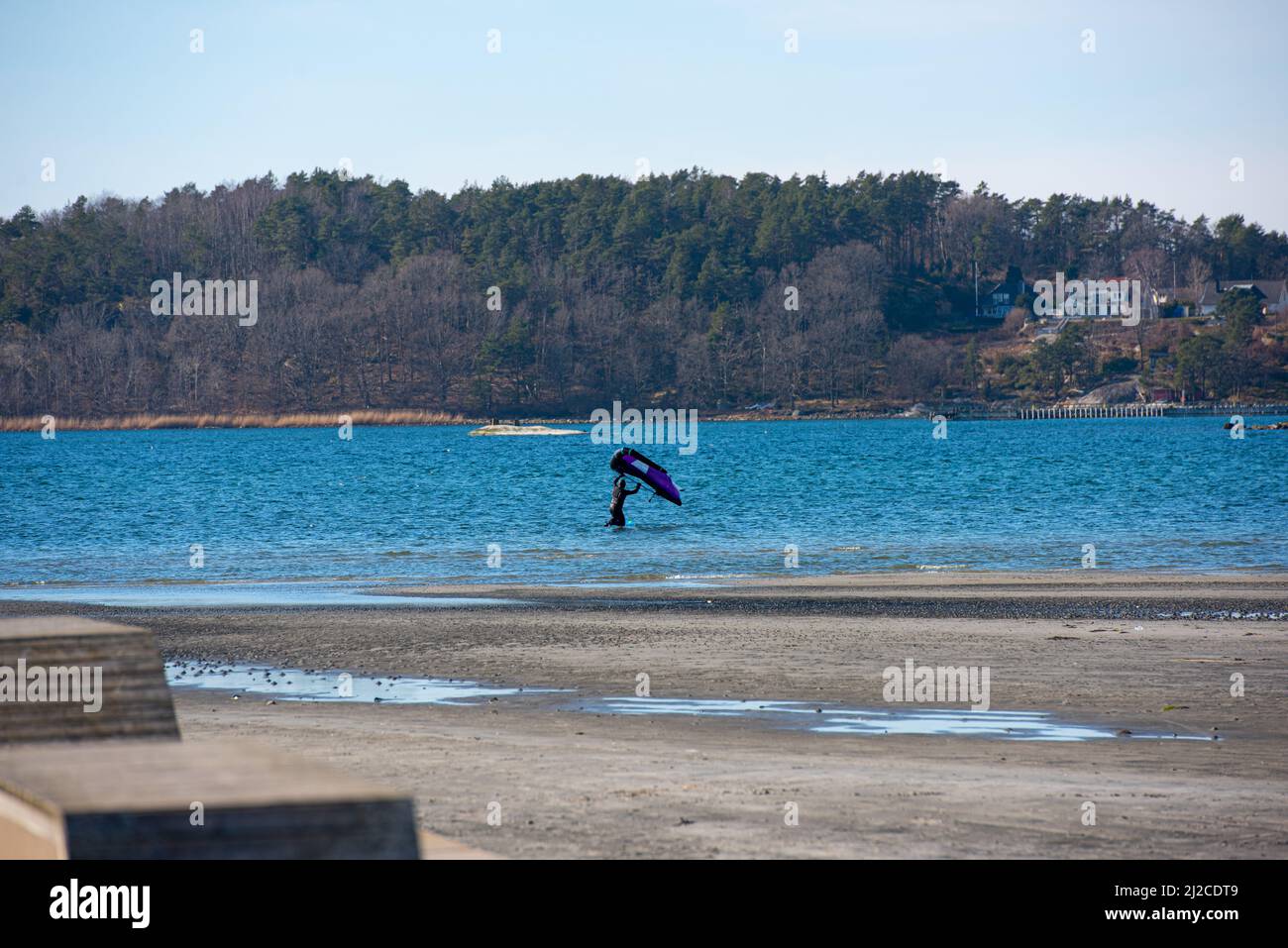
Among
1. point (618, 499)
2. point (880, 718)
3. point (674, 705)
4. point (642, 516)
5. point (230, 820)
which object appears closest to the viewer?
point (230, 820)

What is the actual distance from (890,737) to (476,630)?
10849 mm

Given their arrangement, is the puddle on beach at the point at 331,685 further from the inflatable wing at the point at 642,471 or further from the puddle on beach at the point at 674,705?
the inflatable wing at the point at 642,471

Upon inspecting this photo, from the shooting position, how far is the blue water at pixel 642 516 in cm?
3738

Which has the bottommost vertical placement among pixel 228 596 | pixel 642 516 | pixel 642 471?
pixel 642 516

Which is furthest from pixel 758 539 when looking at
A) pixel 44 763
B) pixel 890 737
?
pixel 44 763

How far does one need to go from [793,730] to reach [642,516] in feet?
143

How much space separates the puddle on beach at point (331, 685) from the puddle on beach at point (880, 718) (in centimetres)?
185

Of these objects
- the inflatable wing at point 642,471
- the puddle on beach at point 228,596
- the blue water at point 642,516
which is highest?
the inflatable wing at point 642,471

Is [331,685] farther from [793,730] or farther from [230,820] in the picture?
[230,820]

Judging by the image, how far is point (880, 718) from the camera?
15305mm

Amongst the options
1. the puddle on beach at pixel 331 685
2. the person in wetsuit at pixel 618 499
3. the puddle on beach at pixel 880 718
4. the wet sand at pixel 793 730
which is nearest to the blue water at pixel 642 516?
the person in wetsuit at pixel 618 499

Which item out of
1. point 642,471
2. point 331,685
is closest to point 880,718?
point 331,685

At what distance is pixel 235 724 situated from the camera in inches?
583

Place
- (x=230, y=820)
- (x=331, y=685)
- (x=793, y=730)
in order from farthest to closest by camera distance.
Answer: (x=331, y=685) < (x=793, y=730) < (x=230, y=820)
